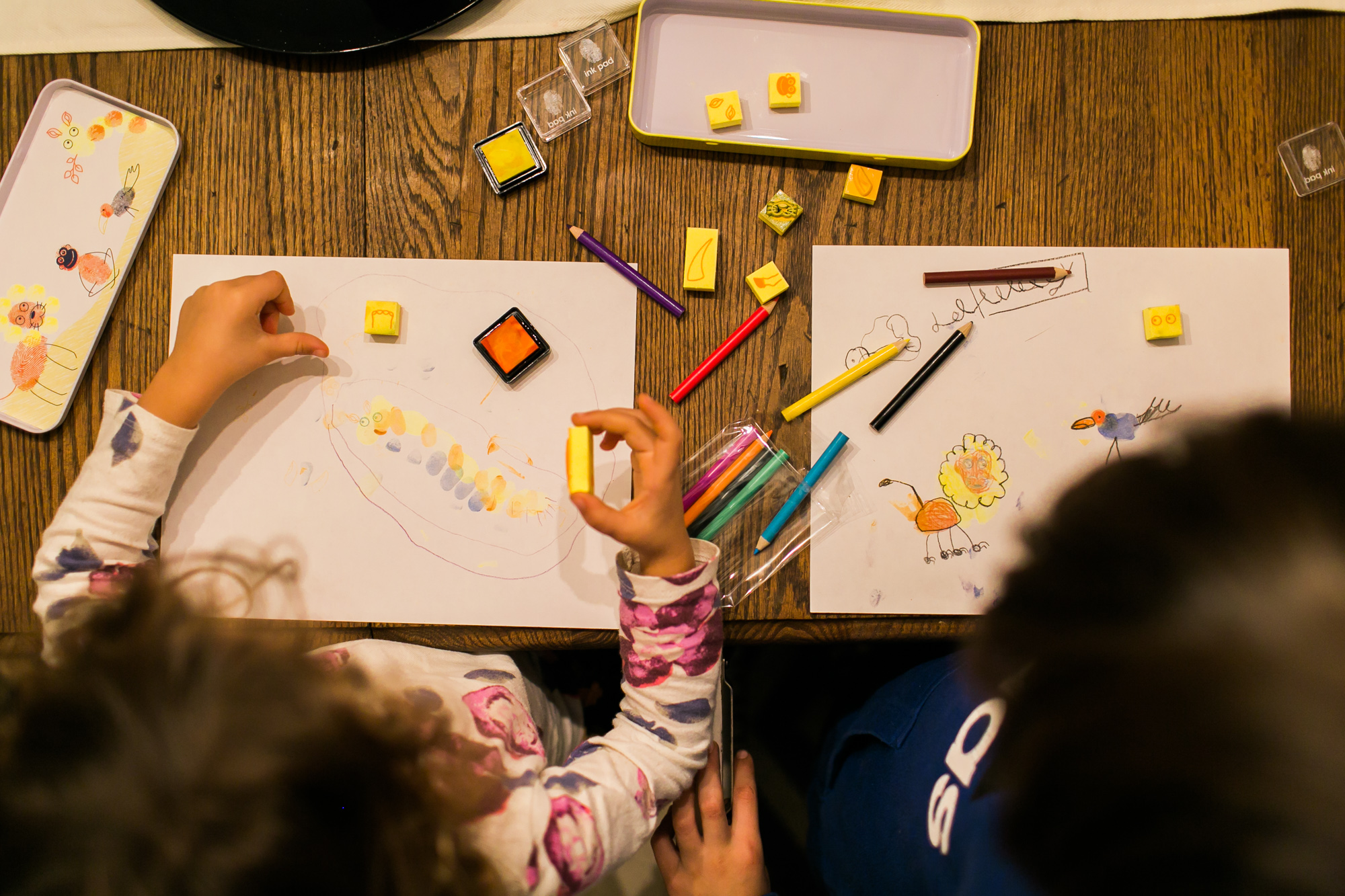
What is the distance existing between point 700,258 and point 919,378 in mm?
225

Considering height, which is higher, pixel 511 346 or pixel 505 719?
pixel 511 346

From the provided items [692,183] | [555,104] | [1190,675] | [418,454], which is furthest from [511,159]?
[1190,675]

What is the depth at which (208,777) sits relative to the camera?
0.47 meters

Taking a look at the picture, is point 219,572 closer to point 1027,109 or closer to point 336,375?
point 336,375

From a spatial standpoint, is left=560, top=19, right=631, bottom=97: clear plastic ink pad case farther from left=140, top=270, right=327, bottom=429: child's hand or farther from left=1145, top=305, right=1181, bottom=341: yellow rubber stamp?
left=1145, top=305, right=1181, bottom=341: yellow rubber stamp

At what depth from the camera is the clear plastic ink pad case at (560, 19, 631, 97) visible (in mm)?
683

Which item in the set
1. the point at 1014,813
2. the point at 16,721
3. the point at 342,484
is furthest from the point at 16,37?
the point at 1014,813

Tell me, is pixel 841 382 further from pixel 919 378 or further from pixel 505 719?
pixel 505 719

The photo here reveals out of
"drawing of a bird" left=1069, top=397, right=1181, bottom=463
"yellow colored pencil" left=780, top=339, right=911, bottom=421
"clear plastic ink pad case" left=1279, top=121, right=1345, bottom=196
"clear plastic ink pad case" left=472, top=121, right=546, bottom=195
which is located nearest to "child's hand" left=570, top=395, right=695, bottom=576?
"yellow colored pencil" left=780, top=339, right=911, bottom=421

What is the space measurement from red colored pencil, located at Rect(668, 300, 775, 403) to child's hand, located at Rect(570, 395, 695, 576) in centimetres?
5

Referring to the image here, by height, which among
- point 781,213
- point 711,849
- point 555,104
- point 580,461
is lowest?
point 711,849

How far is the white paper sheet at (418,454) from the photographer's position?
0.66 metres

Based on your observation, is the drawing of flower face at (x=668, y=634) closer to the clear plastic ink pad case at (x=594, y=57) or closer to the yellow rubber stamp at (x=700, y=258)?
the yellow rubber stamp at (x=700, y=258)

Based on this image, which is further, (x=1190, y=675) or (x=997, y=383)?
(x=997, y=383)
